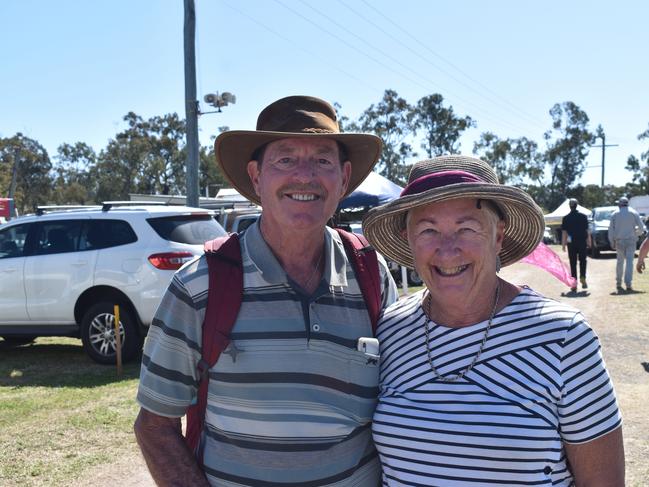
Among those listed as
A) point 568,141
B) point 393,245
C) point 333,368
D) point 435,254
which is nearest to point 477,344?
point 435,254

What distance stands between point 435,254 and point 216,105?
12.1 meters

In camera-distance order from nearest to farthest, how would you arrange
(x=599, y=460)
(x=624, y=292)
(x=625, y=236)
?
1. (x=599, y=460)
2. (x=624, y=292)
3. (x=625, y=236)

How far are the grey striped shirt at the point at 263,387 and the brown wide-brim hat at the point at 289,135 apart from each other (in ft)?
1.56

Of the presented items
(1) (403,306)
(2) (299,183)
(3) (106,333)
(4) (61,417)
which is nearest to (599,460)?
(1) (403,306)

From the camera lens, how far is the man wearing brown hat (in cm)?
180

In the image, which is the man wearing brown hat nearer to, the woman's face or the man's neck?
the man's neck

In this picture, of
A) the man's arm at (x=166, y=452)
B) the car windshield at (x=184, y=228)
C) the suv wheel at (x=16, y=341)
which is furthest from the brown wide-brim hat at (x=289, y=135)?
the suv wheel at (x=16, y=341)

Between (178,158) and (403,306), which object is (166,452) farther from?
(178,158)

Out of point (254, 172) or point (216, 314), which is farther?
point (254, 172)

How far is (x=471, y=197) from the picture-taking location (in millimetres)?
1918

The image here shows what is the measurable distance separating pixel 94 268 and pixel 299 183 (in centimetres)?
583

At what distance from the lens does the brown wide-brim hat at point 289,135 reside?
204 centimetres

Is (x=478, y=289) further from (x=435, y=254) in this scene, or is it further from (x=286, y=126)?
(x=286, y=126)

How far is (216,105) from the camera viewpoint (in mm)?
13336
